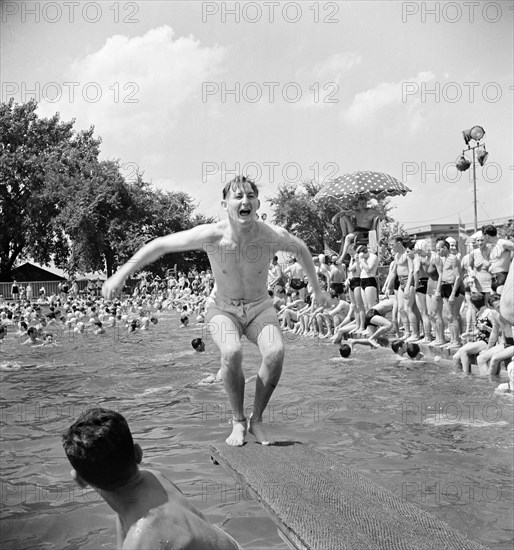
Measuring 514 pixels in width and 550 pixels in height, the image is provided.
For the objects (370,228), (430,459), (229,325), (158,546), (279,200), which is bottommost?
(430,459)

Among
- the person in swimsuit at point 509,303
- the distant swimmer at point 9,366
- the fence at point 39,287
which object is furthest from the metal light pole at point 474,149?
the fence at point 39,287

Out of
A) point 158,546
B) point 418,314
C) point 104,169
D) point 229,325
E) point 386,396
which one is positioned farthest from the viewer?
point 104,169

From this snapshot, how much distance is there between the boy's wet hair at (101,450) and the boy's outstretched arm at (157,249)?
2.49m

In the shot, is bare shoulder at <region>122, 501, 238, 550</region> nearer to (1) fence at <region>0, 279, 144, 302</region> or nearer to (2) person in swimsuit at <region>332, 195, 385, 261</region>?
(2) person in swimsuit at <region>332, 195, 385, 261</region>

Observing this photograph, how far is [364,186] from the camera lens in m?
19.4

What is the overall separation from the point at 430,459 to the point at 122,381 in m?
7.62

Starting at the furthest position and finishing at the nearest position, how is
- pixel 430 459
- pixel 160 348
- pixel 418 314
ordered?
1. pixel 160 348
2. pixel 418 314
3. pixel 430 459

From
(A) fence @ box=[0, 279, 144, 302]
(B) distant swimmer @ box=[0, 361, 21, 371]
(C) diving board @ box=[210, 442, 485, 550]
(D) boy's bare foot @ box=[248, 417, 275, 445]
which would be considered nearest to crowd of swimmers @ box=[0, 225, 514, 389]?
(D) boy's bare foot @ box=[248, 417, 275, 445]

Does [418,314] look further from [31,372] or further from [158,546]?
[158,546]

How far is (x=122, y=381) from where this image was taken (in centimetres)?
1331

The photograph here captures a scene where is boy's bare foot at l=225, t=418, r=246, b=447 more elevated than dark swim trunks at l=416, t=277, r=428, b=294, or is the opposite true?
dark swim trunks at l=416, t=277, r=428, b=294

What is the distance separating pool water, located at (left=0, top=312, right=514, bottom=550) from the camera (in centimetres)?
575

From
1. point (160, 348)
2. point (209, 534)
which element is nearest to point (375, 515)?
point (209, 534)

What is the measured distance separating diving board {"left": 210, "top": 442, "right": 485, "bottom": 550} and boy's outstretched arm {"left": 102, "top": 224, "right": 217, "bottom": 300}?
160 cm
